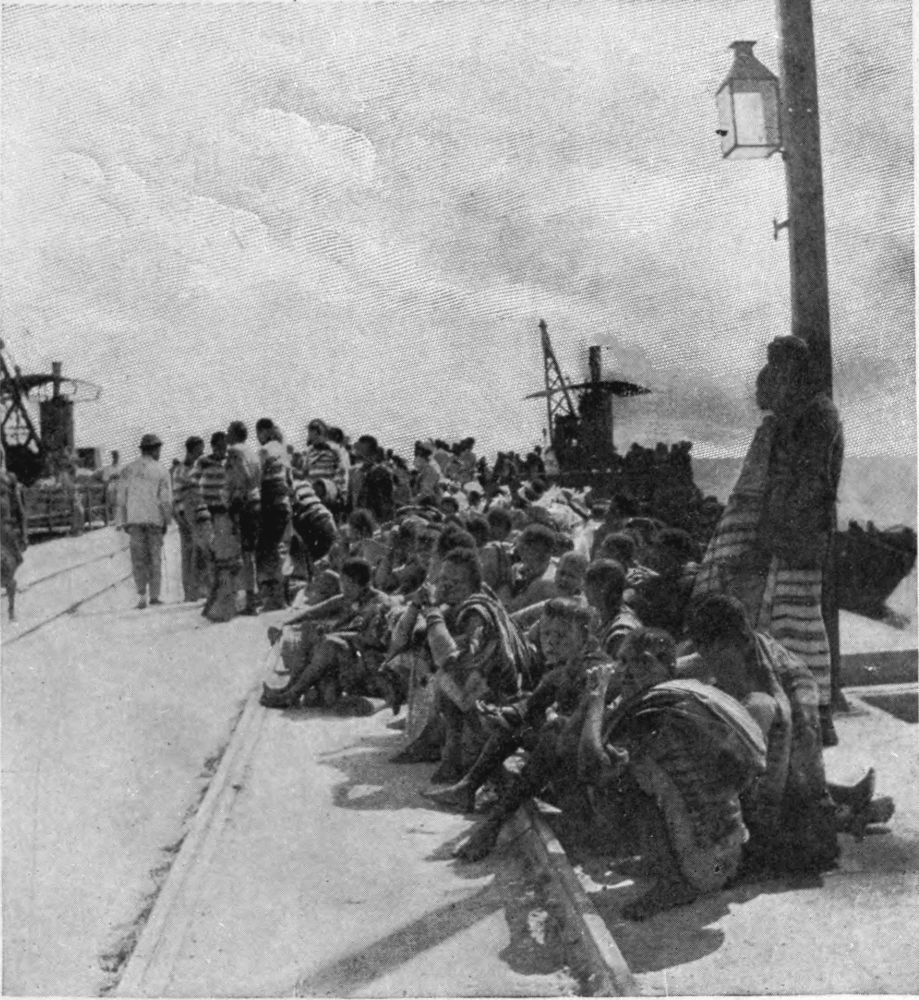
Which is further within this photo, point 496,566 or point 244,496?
point 244,496

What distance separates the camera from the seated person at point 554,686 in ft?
15.0

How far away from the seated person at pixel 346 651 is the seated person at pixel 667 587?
6.66ft

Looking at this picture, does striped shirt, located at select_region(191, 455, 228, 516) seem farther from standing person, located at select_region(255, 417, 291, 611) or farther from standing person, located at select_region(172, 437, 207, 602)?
standing person, located at select_region(255, 417, 291, 611)

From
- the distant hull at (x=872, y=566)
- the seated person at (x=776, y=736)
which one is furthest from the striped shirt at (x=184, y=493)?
the seated person at (x=776, y=736)

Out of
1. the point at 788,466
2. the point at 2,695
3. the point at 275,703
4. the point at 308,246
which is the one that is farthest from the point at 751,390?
the point at 2,695

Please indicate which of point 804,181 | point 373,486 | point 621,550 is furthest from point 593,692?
point 373,486

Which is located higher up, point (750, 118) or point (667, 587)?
point (750, 118)

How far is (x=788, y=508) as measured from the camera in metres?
5.19

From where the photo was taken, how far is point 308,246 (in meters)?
6.95

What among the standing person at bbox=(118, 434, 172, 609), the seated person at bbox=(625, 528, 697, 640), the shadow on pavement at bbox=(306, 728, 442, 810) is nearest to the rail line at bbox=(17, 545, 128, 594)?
the standing person at bbox=(118, 434, 172, 609)

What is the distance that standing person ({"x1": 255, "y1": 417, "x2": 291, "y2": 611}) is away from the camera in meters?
10.4

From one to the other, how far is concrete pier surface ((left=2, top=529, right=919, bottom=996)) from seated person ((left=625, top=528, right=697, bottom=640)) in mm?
1067

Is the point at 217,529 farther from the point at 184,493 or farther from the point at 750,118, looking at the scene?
the point at 750,118

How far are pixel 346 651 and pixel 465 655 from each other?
199 centimetres
